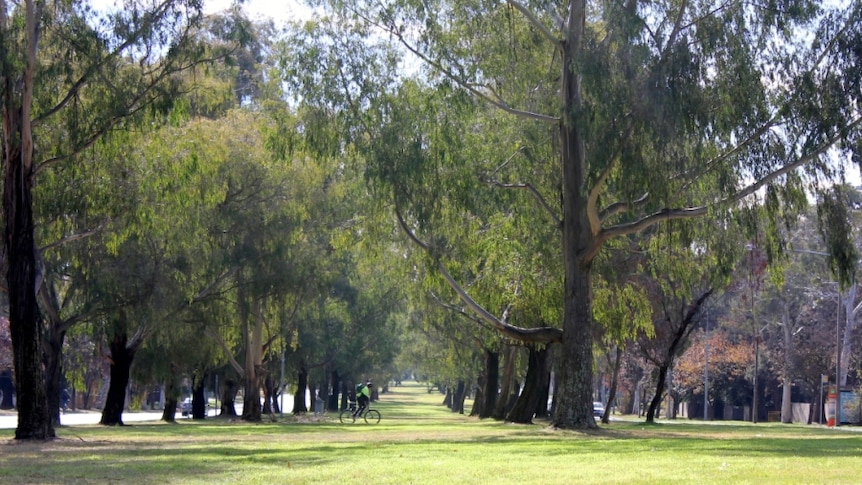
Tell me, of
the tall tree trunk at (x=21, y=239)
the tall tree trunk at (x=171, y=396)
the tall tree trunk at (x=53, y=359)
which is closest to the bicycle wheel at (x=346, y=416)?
the tall tree trunk at (x=171, y=396)

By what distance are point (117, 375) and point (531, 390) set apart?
1433cm

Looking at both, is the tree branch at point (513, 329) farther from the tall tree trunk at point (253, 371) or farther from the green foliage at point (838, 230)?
the tall tree trunk at point (253, 371)

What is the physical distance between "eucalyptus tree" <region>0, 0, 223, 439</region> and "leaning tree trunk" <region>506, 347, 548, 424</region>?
59.0 feet

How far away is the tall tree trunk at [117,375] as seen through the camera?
3866 cm

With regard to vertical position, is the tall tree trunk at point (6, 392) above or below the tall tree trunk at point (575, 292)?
below

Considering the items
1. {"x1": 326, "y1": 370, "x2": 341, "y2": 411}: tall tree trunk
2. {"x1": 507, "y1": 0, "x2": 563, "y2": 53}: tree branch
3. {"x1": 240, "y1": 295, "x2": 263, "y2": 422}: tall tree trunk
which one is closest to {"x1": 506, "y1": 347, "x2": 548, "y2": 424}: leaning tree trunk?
{"x1": 240, "y1": 295, "x2": 263, "y2": 422}: tall tree trunk

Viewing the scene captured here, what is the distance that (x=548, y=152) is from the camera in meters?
27.4

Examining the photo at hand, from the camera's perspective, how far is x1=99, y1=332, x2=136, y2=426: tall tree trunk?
3866 cm

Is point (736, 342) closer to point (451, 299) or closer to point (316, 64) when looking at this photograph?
point (451, 299)

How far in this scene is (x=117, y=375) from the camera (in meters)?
39.0

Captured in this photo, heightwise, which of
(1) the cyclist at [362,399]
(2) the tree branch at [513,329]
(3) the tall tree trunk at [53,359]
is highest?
(2) the tree branch at [513,329]

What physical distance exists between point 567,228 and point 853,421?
1146 inches

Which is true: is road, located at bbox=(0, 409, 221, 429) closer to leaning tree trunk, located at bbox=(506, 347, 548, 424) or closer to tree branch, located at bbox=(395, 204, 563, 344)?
leaning tree trunk, located at bbox=(506, 347, 548, 424)

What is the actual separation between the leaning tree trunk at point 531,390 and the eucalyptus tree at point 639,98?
1083 cm
